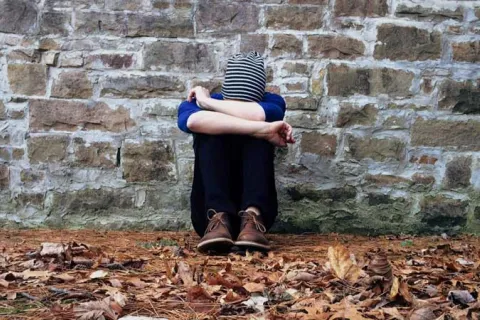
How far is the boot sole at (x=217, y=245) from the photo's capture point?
10.2 ft

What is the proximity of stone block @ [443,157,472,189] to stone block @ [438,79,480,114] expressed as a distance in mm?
343

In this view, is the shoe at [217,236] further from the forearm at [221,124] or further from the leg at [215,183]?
the forearm at [221,124]

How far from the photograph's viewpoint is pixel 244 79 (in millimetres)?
3463

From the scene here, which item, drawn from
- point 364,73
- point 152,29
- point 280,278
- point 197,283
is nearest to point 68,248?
point 197,283

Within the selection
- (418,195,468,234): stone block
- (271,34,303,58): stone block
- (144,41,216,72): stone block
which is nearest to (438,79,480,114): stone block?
(418,195,468,234): stone block

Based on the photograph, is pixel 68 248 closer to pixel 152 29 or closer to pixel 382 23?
pixel 152 29

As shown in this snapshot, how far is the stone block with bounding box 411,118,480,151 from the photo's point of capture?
13.4 feet

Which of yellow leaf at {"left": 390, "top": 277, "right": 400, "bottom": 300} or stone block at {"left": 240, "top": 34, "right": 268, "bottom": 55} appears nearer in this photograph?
yellow leaf at {"left": 390, "top": 277, "right": 400, "bottom": 300}

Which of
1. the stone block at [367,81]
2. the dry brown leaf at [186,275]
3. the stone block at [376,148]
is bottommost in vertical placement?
the dry brown leaf at [186,275]

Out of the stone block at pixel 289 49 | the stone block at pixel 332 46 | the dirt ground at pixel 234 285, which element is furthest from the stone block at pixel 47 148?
the stone block at pixel 332 46

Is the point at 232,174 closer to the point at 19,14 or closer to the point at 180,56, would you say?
the point at 180,56

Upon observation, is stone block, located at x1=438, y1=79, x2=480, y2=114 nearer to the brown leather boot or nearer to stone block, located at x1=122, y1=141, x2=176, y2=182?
the brown leather boot

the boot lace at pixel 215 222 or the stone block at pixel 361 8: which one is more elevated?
the stone block at pixel 361 8

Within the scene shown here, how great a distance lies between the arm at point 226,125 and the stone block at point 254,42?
2.87 ft
